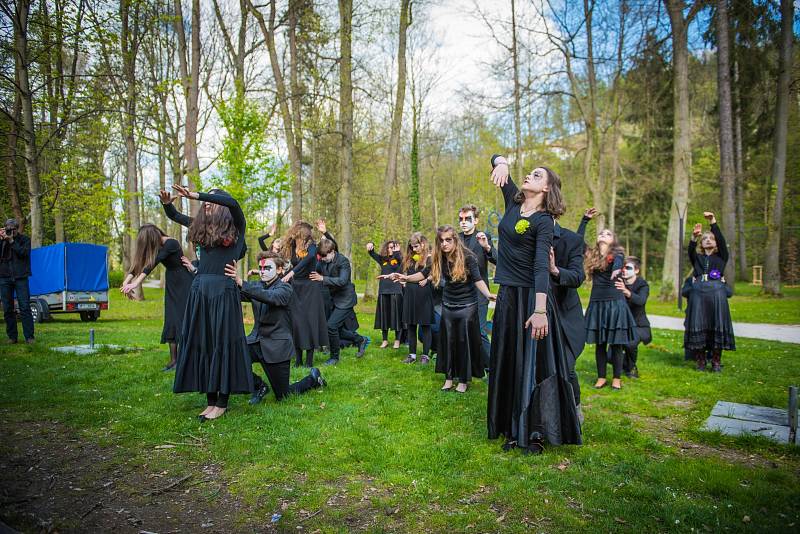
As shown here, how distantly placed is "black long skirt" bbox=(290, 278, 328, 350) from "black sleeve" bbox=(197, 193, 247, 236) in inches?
107

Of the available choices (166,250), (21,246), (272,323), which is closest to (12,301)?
(21,246)

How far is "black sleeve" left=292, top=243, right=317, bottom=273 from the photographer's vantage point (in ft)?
25.3

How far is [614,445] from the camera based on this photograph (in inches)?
181

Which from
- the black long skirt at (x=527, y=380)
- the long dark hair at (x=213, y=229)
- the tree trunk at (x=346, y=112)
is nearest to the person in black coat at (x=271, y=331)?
the long dark hair at (x=213, y=229)

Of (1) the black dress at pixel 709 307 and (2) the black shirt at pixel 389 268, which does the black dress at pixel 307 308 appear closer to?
(2) the black shirt at pixel 389 268

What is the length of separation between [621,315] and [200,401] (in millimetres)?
5669

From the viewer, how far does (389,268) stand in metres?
10.6

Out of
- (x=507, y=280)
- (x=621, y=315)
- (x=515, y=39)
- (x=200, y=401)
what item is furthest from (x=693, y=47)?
(x=200, y=401)

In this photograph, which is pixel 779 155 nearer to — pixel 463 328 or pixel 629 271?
pixel 629 271

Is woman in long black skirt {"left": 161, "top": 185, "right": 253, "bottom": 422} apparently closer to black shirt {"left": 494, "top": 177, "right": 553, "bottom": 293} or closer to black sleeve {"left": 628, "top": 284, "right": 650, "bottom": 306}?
black shirt {"left": 494, "top": 177, "right": 553, "bottom": 293}

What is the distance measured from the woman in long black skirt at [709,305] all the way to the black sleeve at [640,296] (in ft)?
2.22

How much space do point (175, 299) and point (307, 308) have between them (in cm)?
188

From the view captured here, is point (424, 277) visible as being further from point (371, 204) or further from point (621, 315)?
point (371, 204)

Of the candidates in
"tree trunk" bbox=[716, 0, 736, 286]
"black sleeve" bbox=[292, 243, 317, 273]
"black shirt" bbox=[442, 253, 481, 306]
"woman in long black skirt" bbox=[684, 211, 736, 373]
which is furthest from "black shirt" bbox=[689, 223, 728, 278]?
"tree trunk" bbox=[716, 0, 736, 286]
